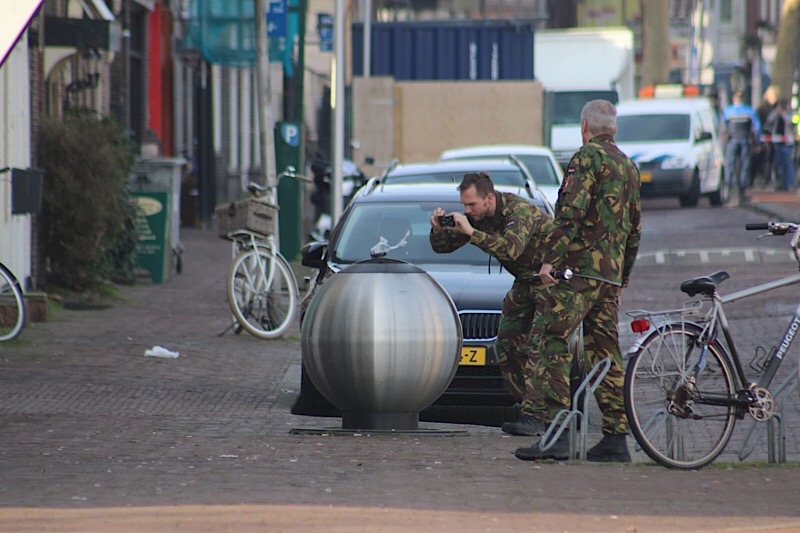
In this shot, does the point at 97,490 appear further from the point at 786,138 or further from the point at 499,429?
the point at 786,138

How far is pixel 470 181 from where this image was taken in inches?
341

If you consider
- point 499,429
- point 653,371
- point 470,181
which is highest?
point 470,181

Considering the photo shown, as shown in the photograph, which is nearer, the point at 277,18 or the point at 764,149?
the point at 277,18

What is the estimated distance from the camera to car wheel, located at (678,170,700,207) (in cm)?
3056

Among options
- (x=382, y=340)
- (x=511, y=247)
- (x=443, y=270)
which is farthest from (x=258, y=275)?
(x=511, y=247)

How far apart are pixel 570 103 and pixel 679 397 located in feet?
90.7

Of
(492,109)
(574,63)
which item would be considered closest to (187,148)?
(492,109)

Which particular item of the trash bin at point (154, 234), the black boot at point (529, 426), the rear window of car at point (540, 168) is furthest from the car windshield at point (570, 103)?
the black boot at point (529, 426)

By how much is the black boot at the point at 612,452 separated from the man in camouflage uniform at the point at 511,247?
0.65 metres

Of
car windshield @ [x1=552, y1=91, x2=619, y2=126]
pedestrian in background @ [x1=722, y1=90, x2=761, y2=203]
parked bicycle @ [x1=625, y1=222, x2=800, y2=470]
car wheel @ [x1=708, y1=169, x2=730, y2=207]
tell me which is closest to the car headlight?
car wheel @ [x1=708, y1=169, x2=730, y2=207]

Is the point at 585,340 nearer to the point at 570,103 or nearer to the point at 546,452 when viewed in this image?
the point at 546,452

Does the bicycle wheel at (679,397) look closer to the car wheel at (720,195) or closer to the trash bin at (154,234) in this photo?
the trash bin at (154,234)

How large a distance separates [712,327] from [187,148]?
79.8 ft

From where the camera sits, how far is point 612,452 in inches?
311
